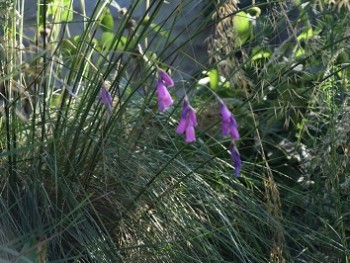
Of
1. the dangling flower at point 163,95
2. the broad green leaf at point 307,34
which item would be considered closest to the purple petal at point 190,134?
the dangling flower at point 163,95

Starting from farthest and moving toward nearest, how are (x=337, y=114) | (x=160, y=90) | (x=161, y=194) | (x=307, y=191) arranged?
(x=307, y=191) < (x=337, y=114) < (x=161, y=194) < (x=160, y=90)

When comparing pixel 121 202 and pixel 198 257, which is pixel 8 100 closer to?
pixel 121 202

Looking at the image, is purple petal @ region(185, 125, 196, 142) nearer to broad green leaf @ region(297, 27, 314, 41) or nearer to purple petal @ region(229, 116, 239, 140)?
purple petal @ region(229, 116, 239, 140)

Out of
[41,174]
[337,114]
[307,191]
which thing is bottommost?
[307,191]

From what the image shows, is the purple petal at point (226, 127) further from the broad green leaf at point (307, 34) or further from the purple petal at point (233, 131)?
the broad green leaf at point (307, 34)

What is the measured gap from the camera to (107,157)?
272 centimetres

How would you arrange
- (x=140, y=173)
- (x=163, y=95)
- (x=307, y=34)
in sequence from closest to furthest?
(x=163, y=95), (x=140, y=173), (x=307, y=34)

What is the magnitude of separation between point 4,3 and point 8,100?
0.31 meters

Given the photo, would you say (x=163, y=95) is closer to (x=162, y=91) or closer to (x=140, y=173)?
(x=162, y=91)

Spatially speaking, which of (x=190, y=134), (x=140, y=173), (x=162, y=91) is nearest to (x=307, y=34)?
(x=140, y=173)

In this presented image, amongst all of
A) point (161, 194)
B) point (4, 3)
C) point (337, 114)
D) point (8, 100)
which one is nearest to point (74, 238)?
point (161, 194)

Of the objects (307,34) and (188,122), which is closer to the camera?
(188,122)

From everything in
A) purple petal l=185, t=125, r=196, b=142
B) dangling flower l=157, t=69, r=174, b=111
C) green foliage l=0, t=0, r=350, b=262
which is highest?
dangling flower l=157, t=69, r=174, b=111

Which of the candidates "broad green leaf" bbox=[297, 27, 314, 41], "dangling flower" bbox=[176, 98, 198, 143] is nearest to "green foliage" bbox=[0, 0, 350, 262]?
"broad green leaf" bbox=[297, 27, 314, 41]
